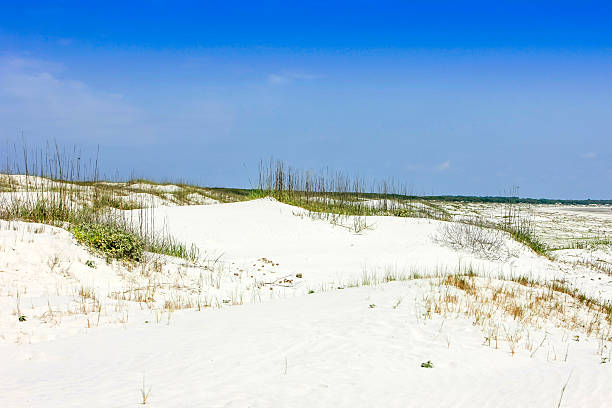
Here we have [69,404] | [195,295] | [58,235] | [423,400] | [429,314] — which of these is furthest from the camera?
[58,235]

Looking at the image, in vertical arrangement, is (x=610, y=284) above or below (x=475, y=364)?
below

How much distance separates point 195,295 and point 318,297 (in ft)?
7.69

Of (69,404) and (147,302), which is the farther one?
(147,302)

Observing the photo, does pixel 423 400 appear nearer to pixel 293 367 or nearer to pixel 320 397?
pixel 320 397

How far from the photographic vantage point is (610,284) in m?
12.0

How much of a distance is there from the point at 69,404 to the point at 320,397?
167 centimetres

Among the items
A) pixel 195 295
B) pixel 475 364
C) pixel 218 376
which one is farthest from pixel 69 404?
pixel 195 295

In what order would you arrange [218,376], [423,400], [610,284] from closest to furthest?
[423,400], [218,376], [610,284]

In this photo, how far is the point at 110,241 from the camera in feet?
29.6

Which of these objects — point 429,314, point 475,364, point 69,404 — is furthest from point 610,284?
point 69,404

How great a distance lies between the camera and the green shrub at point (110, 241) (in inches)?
351

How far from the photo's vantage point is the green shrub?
8.91 m

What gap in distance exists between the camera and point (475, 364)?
157 inches

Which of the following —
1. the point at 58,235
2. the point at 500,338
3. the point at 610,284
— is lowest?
the point at 610,284
